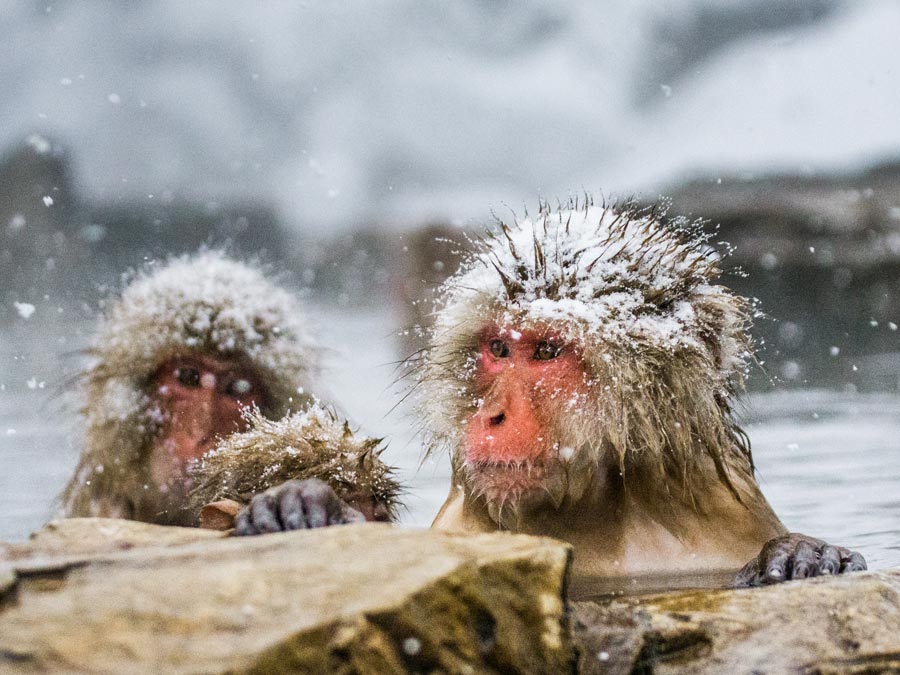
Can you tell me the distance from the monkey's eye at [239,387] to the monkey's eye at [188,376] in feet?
0.34

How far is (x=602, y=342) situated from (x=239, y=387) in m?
1.43

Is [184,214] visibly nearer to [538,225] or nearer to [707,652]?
[538,225]

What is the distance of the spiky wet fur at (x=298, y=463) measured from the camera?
2547mm

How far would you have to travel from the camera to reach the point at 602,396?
8.09ft

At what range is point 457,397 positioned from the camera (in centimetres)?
268

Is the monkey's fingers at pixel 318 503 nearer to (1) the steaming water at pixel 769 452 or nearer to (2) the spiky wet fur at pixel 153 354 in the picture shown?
(1) the steaming water at pixel 769 452

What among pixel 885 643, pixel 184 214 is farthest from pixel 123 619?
pixel 184 214

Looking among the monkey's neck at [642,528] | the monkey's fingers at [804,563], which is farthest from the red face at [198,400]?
the monkey's fingers at [804,563]

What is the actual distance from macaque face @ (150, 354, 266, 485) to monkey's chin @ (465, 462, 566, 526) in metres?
1.09

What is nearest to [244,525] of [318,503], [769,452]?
[318,503]

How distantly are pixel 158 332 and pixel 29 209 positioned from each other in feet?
30.4

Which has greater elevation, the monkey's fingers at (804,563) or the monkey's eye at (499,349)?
the monkey's eye at (499,349)

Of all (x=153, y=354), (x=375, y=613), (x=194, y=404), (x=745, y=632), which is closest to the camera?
(x=375, y=613)

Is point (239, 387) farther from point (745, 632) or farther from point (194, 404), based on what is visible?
point (745, 632)
